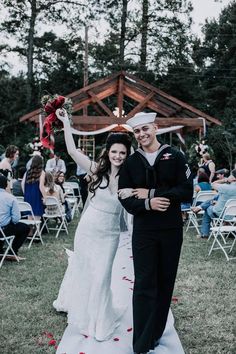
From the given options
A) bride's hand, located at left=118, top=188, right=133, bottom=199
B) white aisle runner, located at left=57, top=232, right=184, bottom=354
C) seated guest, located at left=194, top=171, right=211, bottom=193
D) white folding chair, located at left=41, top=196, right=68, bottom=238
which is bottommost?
white aisle runner, located at left=57, top=232, right=184, bottom=354

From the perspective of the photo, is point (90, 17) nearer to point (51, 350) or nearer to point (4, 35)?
point (4, 35)

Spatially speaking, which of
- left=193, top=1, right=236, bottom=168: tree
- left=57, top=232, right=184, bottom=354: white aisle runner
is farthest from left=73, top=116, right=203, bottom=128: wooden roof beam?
left=57, top=232, right=184, bottom=354: white aisle runner

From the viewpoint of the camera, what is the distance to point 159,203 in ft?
11.0

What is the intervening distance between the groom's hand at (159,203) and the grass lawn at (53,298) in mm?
1329

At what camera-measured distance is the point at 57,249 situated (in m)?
8.20

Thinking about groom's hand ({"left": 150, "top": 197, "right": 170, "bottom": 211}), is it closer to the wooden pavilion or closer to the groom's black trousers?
the groom's black trousers

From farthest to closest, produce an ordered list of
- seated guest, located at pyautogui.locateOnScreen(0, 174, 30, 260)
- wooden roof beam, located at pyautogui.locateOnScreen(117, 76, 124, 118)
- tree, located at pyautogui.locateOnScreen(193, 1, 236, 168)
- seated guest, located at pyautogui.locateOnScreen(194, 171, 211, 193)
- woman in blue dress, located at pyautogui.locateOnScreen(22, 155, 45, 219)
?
tree, located at pyautogui.locateOnScreen(193, 1, 236, 168) → wooden roof beam, located at pyautogui.locateOnScreen(117, 76, 124, 118) → seated guest, located at pyautogui.locateOnScreen(194, 171, 211, 193) → woman in blue dress, located at pyautogui.locateOnScreen(22, 155, 45, 219) → seated guest, located at pyautogui.locateOnScreen(0, 174, 30, 260)

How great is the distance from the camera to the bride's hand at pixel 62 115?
4.36 metres

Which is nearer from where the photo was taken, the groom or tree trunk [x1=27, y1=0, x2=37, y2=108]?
the groom

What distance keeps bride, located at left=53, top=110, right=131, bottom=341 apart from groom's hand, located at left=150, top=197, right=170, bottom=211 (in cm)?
81

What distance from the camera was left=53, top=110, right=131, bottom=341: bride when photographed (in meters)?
4.10

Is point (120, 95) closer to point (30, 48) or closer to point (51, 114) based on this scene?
point (30, 48)

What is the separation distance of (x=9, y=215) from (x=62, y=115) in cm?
301

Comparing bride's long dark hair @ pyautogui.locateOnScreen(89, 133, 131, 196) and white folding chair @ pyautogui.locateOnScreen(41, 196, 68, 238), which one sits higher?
bride's long dark hair @ pyautogui.locateOnScreen(89, 133, 131, 196)
